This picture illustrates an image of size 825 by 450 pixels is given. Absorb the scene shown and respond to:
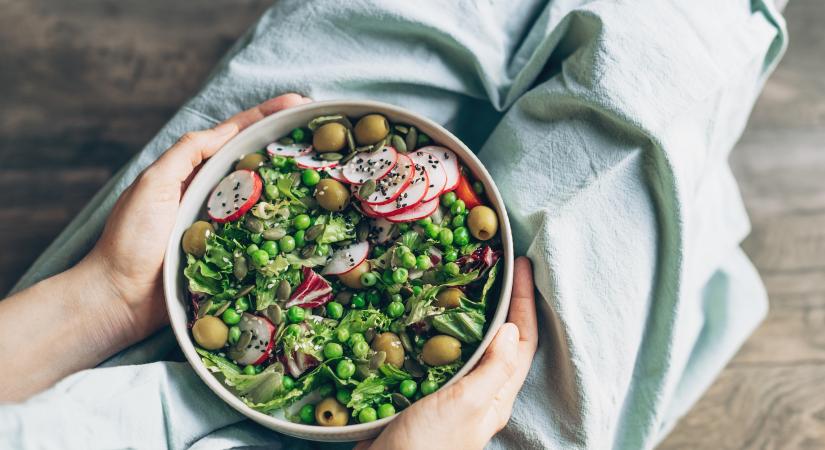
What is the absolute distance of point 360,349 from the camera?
3.23 feet

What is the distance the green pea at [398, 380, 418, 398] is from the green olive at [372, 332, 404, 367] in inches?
1.1

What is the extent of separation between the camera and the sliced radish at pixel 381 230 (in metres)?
1.07

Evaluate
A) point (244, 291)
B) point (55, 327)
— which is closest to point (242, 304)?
point (244, 291)

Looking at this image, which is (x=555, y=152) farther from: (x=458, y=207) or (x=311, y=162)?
(x=311, y=162)

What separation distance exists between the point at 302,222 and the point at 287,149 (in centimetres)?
13

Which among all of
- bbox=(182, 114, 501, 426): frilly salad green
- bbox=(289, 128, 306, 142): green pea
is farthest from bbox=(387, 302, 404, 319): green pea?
bbox=(289, 128, 306, 142): green pea

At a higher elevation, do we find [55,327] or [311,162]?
[311,162]

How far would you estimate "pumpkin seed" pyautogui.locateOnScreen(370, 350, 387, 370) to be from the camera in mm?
983

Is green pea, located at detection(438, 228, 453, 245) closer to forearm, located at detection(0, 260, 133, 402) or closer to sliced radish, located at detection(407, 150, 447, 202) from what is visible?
sliced radish, located at detection(407, 150, 447, 202)

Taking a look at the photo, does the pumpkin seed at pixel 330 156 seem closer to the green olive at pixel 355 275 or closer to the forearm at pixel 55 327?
the green olive at pixel 355 275

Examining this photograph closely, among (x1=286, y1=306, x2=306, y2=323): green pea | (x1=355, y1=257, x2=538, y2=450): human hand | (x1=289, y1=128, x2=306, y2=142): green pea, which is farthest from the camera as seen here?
(x1=289, y1=128, x2=306, y2=142): green pea

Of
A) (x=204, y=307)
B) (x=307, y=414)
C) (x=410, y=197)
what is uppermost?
(x=410, y=197)

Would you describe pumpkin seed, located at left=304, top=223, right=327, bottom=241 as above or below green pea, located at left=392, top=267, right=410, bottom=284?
above

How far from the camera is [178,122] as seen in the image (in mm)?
1257
